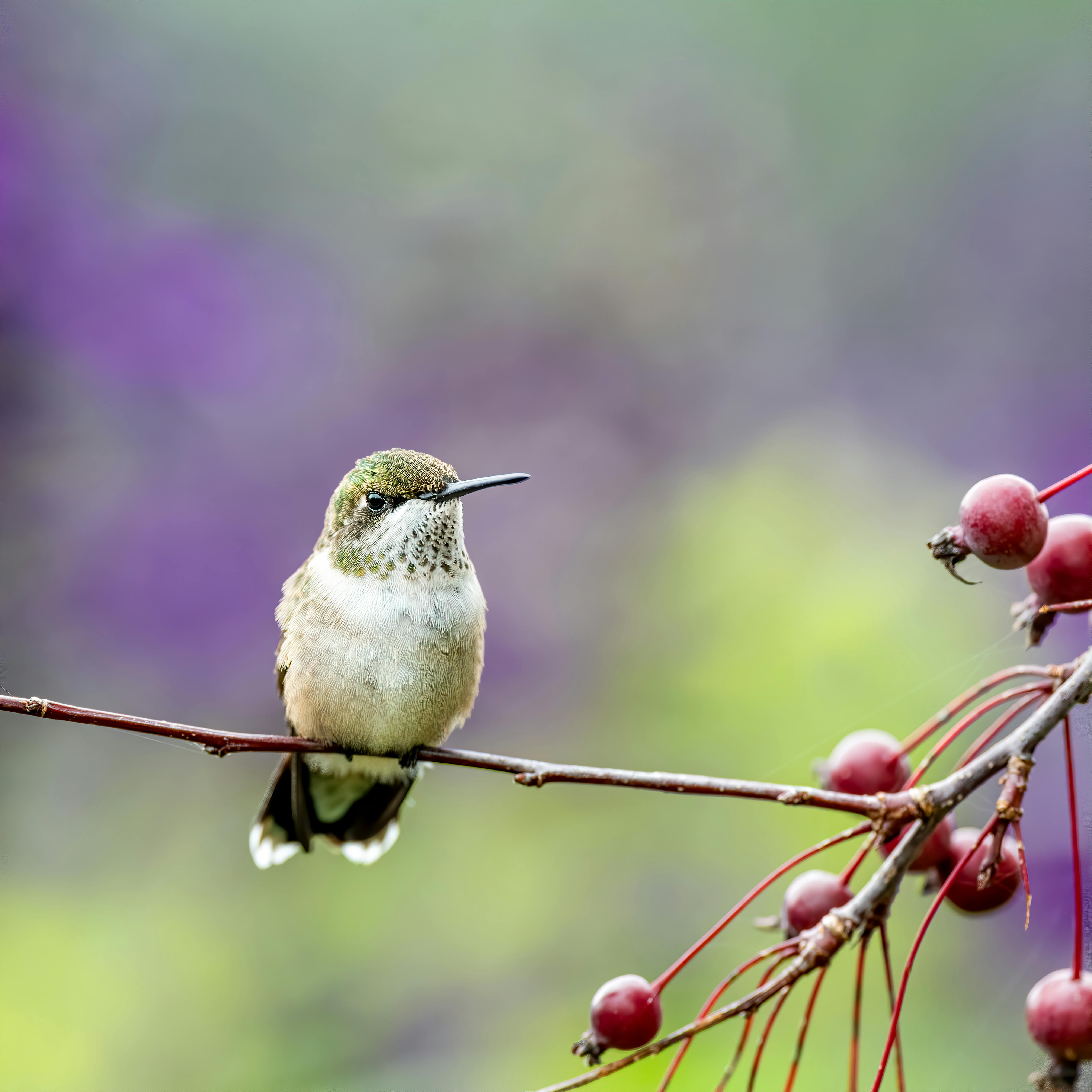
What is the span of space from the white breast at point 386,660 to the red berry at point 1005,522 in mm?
535

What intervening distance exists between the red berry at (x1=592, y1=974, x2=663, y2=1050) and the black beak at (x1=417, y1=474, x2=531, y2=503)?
0.35 metres

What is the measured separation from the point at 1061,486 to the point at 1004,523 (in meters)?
0.05

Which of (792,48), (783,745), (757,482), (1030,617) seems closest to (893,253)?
(792,48)

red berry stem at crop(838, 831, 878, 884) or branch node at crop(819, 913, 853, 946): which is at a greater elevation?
red berry stem at crop(838, 831, 878, 884)

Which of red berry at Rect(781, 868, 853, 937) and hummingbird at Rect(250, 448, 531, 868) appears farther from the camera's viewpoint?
hummingbird at Rect(250, 448, 531, 868)

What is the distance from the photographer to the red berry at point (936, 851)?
83 centimetres

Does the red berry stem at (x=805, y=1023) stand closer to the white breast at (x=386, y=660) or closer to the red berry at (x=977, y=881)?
the red berry at (x=977, y=881)

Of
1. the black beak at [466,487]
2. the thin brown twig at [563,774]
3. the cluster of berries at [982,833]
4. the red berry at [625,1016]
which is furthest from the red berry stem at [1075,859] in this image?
the black beak at [466,487]

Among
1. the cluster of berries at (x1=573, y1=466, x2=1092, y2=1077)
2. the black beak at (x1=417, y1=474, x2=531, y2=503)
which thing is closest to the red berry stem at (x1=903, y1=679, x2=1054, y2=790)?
the cluster of berries at (x1=573, y1=466, x2=1092, y2=1077)

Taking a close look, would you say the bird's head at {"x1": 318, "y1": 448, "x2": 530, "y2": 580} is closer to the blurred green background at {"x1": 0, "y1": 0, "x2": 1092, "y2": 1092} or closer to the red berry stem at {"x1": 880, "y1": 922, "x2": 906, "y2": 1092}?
the red berry stem at {"x1": 880, "y1": 922, "x2": 906, "y2": 1092}

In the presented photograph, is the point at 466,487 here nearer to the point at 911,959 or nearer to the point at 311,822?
the point at 911,959

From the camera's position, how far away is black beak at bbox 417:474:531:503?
78 cm

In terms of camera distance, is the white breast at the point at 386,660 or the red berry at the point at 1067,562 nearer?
the red berry at the point at 1067,562

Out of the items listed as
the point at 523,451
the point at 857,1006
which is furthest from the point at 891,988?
the point at 523,451
